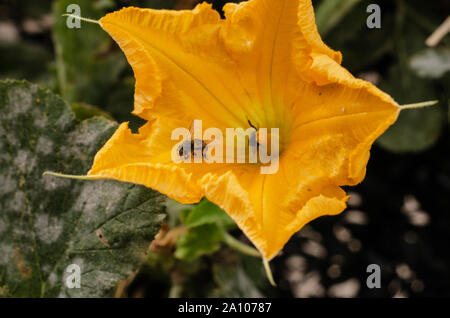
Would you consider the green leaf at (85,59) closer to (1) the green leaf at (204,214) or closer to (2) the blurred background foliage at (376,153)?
(2) the blurred background foliage at (376,153)

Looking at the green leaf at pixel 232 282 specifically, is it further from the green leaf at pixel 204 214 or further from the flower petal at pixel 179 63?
the flower petal at pixel 179 63

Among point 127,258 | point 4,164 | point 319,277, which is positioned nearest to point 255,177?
point 127,258

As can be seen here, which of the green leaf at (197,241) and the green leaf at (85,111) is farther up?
the green leaf at (85,111)

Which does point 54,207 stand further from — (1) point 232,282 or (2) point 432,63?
(2) point 432,63

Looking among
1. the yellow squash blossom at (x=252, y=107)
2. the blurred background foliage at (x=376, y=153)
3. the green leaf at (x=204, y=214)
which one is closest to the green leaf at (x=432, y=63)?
the blurred background foliage at (x=376, y=153)

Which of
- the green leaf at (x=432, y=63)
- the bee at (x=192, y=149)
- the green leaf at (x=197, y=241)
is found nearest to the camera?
the bee at (x=192, y=149)

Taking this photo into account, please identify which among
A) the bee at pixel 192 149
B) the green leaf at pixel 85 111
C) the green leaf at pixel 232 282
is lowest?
the green leaf at pixel 232 282

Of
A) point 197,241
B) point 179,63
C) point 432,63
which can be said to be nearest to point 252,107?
point 179,63

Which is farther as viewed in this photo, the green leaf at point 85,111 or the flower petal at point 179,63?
the green leaf at point 85,111

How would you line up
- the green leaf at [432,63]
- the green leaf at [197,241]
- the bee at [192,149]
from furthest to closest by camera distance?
the green leaf at [432,63] → the green leaf at [197,241] → the bee at [192,149]
